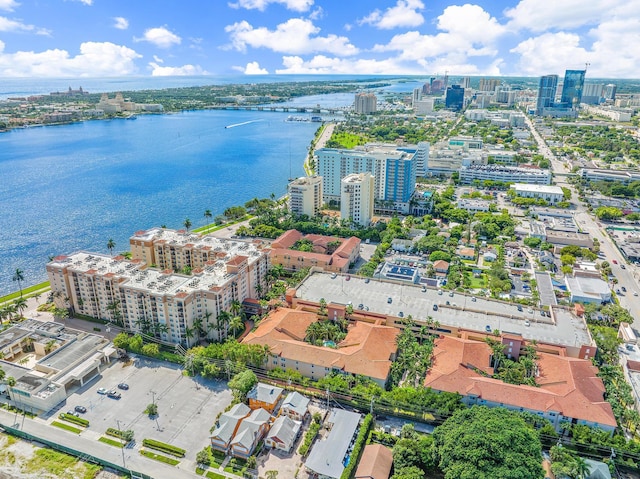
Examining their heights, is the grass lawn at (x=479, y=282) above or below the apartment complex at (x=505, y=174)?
below

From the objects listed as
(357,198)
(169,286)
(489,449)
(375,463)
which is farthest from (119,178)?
(489,449)

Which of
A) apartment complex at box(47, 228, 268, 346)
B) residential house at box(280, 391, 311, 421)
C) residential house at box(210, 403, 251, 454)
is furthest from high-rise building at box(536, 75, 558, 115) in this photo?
residential house at box(210, 403, 251, 454)

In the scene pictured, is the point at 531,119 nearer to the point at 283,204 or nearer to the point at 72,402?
the point at 283,204

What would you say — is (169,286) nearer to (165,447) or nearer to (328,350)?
(165,447)

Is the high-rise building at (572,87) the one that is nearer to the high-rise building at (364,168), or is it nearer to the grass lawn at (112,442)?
the high-rise building at (364,168)

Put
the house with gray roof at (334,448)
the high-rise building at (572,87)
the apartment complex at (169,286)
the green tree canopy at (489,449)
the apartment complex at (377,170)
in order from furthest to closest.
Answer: the high-rise building at (572,87) → the apartment complex at (377,170) → the apartment complex at (169,286) → the house with gray roof at (334,448) → the green tree canopy at (489,449)

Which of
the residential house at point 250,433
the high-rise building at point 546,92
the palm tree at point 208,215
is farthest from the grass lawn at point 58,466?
the high-rise building at point 546,92

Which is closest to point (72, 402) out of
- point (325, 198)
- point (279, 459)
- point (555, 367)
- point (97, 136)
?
point (279, 459)
